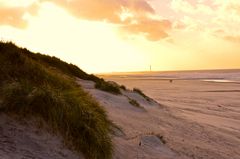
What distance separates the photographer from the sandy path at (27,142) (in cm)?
529

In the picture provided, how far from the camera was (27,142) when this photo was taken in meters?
5.55

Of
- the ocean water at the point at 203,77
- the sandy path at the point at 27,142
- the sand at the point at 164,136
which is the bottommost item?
the sand at the point at 164,136

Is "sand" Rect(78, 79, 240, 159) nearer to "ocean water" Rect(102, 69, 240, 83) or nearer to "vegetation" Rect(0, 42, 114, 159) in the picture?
"vegetation" Rect(0, 42, 114, 159)

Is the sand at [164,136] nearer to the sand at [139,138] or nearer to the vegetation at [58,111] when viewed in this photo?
the sand at [139,138]

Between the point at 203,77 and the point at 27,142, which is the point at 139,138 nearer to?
the point at 27,142

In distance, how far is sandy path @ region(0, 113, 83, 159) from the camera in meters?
5.29

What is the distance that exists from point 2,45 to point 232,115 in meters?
13.2

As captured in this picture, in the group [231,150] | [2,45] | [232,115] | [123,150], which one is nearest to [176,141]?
[231,150]

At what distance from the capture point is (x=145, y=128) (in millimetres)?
9852

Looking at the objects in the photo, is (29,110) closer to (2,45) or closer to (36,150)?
(36,150)

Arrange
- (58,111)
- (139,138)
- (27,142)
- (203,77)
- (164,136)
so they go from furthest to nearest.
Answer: (203,77), (164,136), (139,138), (58,111), (27,142)

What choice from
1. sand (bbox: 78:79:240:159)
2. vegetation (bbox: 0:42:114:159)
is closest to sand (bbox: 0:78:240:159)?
sand (bbox: 78:79:240:159)

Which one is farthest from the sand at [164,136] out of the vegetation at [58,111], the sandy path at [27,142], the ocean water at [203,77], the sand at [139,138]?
the ocean water at [203,77]

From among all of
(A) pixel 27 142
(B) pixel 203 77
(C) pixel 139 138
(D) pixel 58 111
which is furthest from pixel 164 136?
(B) pixel 203 77
